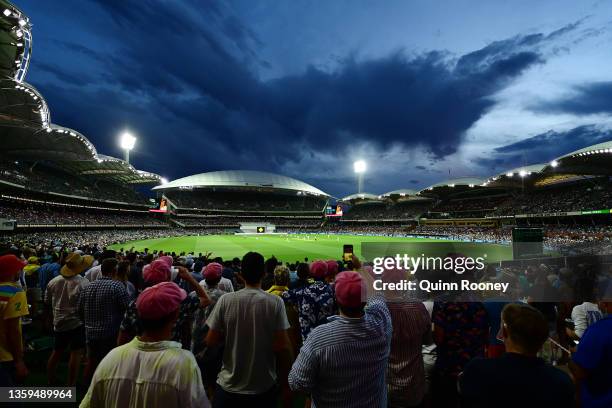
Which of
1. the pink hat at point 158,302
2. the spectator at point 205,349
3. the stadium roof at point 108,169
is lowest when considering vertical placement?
the spectator at point 205,349

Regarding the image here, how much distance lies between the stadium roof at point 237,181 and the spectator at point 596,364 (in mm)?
99920

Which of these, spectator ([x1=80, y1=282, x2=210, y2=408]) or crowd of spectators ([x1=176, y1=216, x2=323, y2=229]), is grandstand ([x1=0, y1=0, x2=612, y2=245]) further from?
spectator ([x1=80, y1=282, x2=210, y2=408])

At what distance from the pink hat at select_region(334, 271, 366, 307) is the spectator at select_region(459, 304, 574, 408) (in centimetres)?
83

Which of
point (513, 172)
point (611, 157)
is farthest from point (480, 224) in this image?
point (611, 157)

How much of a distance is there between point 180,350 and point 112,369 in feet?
1.41

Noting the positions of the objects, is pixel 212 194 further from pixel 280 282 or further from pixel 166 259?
pixel 280 282

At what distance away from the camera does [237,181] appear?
102m

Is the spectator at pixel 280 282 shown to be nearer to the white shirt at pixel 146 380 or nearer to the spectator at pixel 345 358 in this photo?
the spectator at pixel 345 358

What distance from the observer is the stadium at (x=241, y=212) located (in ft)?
43.6

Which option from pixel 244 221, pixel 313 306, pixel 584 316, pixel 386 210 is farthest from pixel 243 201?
pixel 584 316

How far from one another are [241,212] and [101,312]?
10408cm

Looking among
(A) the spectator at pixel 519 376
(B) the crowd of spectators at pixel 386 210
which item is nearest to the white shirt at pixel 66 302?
(A) the spectator at pixel 519 376

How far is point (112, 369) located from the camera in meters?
1.90

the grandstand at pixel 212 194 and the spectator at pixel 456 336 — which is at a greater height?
the grandstand at pixel 212 194
